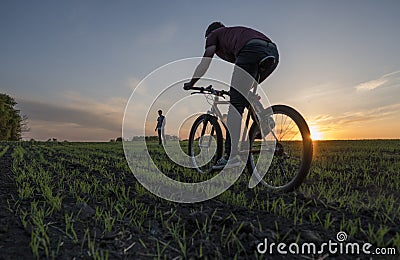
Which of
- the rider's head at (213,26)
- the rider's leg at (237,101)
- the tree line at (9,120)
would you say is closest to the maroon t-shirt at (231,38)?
the rider's leg at (237,101)

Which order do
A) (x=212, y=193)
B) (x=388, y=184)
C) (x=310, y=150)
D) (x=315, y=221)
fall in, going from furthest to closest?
(x=388, y=184)
(x=212, y=193)
(x=310, y=150)
(x=315, y=221)

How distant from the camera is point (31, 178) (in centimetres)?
500

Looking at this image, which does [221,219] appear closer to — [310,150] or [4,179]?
[310,150]

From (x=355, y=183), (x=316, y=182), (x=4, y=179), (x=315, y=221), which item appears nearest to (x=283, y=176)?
(x=316, y=182)

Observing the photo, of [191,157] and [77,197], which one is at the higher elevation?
[191,157]

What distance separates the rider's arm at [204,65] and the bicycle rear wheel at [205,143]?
2.75ft

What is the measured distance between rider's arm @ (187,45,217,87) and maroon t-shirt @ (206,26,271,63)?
75mm

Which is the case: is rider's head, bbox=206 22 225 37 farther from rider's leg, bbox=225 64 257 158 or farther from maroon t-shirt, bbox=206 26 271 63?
rider's leg, bbox=225 64 257 158

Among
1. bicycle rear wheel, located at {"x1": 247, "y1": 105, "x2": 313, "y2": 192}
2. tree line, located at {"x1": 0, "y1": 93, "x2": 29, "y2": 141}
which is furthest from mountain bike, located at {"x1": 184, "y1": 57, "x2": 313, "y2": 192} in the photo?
tree line, located at {"x1": 0, "y1": 93, "x2": 29, "y2": 141}

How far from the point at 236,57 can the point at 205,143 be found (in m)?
1.88

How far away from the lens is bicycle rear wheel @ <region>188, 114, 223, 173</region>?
197 inches

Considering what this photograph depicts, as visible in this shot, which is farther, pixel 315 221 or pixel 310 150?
pixel 310 150

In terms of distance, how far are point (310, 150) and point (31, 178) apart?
14.1 feet

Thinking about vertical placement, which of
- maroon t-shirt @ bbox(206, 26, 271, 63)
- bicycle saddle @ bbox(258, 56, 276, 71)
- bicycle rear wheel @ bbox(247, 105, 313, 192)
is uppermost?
maroon t-shirt @ bbox(206, 26, 271, 63)
